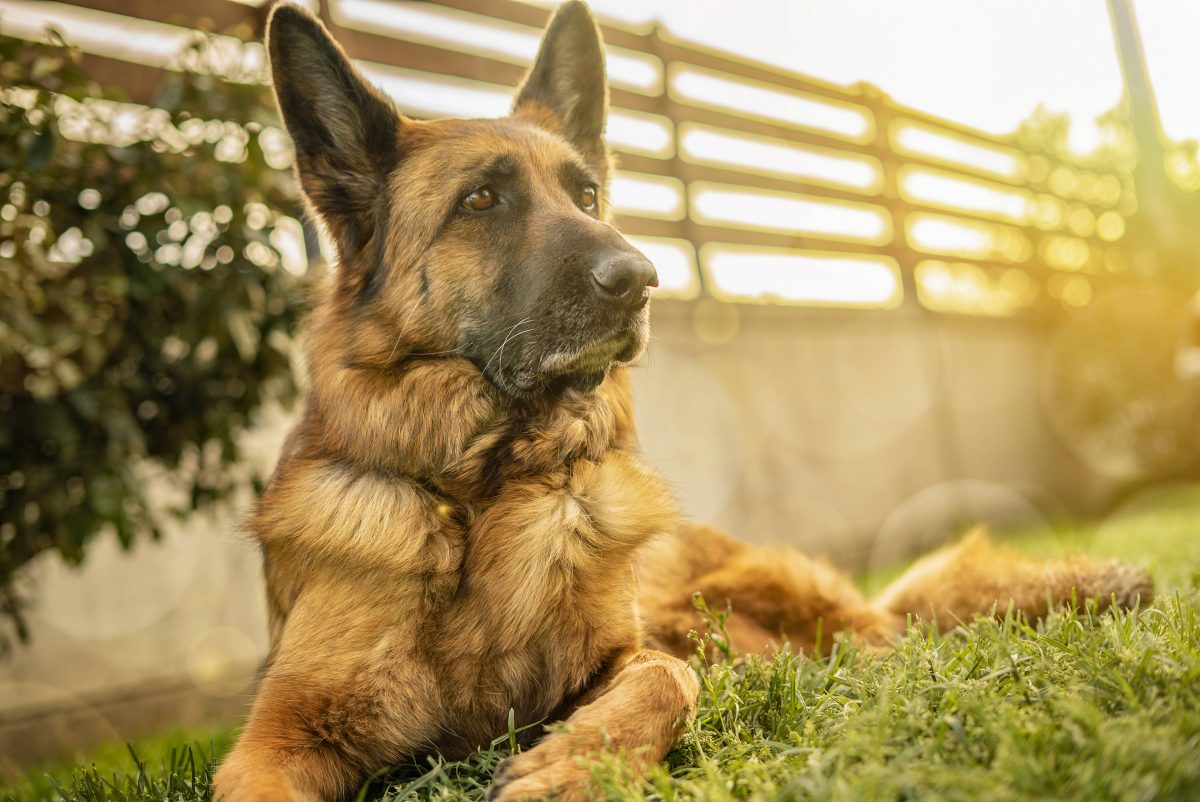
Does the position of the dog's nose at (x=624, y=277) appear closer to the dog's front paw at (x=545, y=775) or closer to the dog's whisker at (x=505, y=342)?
the dog's whisker at (x=505, y=342)

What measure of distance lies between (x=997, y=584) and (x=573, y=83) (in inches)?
82.9

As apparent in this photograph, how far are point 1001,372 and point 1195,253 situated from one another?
2.52 meters

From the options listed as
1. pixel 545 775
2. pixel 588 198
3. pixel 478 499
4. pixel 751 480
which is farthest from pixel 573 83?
pixel 751 480

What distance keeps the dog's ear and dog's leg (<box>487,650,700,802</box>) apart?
1834 millimetres

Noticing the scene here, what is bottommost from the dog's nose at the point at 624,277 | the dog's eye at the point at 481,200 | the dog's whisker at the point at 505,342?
the dog's whisker at the point at 505,342

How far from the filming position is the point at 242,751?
5.71 feet

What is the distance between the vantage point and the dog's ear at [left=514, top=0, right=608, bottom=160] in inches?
110

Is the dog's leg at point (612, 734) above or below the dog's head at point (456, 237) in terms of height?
below

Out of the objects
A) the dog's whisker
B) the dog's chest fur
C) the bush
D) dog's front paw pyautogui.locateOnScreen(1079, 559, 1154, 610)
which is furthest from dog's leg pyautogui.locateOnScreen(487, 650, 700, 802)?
the bush

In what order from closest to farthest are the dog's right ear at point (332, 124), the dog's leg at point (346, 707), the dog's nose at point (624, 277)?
the dog's leg at point (346, 707) → the dog's nose at point (624, 277) → the dog's right ear at point (332, 124)

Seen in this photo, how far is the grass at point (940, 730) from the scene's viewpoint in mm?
1290

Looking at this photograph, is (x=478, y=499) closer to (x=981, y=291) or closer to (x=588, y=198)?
(x=588, y=198)

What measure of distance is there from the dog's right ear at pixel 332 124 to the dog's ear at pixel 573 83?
1.89 ft

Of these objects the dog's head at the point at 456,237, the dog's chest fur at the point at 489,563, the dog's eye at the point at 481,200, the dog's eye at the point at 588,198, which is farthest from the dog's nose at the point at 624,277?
the dog's eye at the point at 588,198
